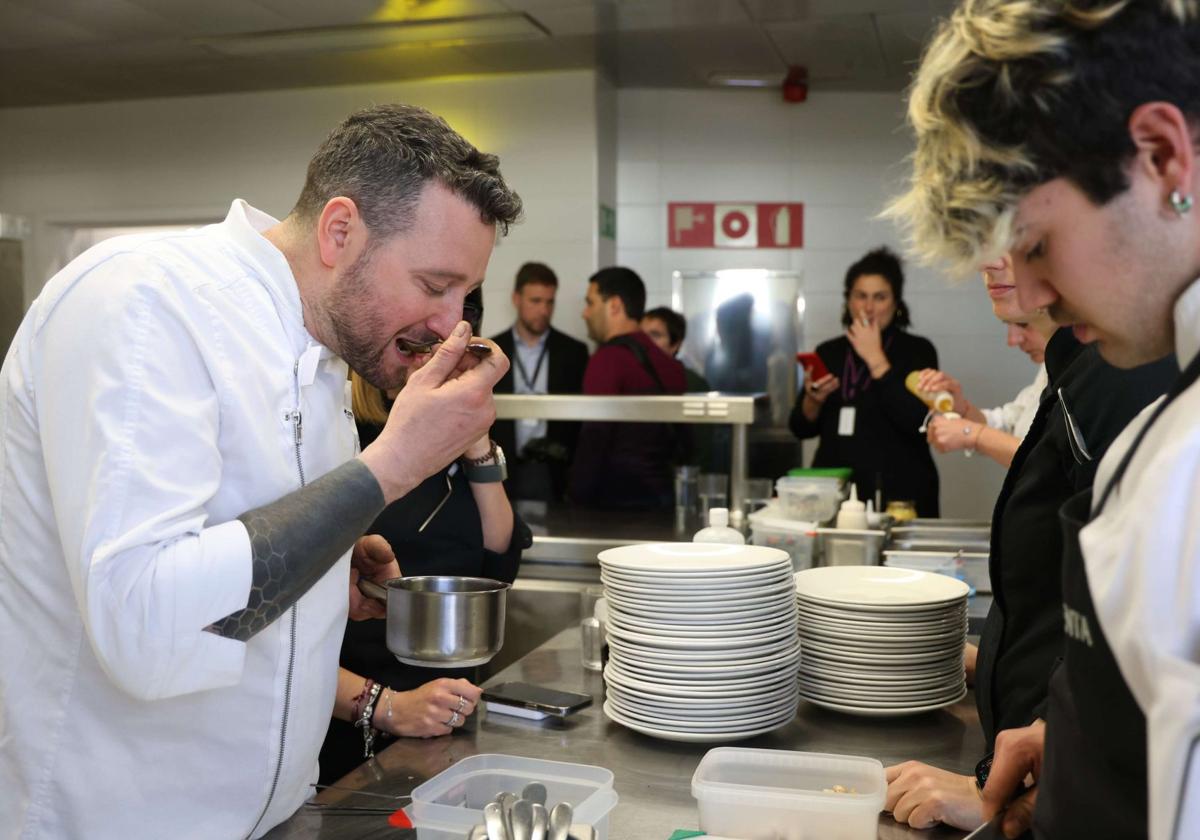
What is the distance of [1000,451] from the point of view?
2771 millimetres

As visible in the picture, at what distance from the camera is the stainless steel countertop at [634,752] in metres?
1.33

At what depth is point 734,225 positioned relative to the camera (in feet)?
22.4

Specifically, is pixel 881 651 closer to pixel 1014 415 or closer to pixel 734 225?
pixel 1014 415

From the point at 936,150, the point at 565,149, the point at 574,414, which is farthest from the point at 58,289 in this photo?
the point at 565,149

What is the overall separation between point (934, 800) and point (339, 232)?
40.4 inches

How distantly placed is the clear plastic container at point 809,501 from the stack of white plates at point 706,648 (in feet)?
4.03

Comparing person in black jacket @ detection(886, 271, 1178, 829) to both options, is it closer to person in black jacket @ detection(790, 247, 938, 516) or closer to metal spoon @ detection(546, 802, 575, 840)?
metal spoon @ detection(546, 802, 575, 840)

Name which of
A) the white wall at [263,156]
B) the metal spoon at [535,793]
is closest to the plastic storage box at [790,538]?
the metal spoon at [535,793]

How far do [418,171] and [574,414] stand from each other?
5.47 feet

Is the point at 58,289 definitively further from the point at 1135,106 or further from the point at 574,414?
the point at 574,414

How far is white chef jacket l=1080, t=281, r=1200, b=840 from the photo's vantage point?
2.10 feet

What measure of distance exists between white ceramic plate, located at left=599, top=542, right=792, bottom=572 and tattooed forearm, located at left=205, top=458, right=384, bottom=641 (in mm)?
456

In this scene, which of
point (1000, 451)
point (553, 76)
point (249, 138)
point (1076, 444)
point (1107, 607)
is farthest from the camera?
point (249, 138)

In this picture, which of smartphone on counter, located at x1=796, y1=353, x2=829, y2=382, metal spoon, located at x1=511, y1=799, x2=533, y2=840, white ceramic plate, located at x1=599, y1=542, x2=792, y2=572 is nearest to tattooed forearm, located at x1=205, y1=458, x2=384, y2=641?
metal spoon, located at x1=511, y1=799, x2=533, y2=840
